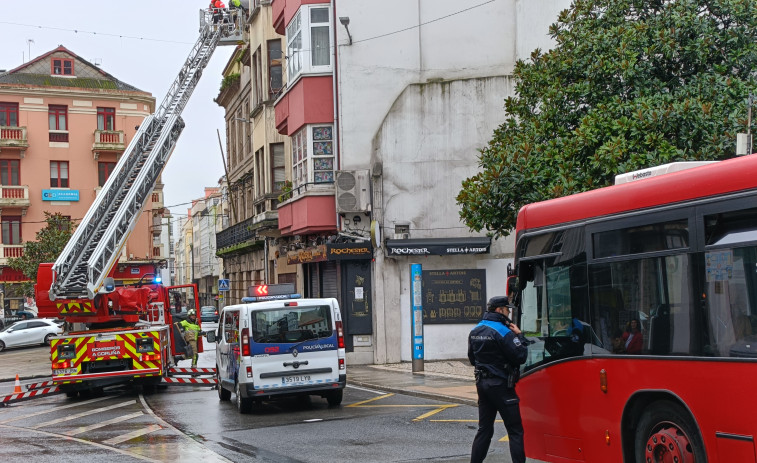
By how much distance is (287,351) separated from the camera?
52.3 ft

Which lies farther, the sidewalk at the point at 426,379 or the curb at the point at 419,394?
the sidewalk at the point at 426,379

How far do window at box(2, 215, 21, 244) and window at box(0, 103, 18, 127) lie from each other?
577cm

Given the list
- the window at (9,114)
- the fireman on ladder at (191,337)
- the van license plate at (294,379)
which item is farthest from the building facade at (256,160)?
the window at (9,114)

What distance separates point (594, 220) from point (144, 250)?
54304 millimetres

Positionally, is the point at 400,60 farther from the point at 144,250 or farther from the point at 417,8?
the point at 144,250

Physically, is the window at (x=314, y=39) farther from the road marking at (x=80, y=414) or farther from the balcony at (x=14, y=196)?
the balcony at (x=14, y=196)

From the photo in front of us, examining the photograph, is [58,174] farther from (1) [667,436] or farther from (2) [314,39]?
(1) [667,436]

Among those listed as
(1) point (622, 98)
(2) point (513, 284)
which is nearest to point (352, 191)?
(1) point (622, 98)

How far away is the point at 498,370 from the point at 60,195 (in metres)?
54.2

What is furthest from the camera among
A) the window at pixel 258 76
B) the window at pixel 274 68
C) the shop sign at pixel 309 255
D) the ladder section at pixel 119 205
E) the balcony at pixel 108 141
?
the balcony at pixel 108 141

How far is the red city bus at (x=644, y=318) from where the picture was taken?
696cm

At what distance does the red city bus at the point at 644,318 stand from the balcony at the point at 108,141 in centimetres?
5351

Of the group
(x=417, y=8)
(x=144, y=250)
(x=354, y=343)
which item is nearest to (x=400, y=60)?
(x=417, y=8)

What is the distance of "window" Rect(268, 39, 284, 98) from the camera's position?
35.8 m
